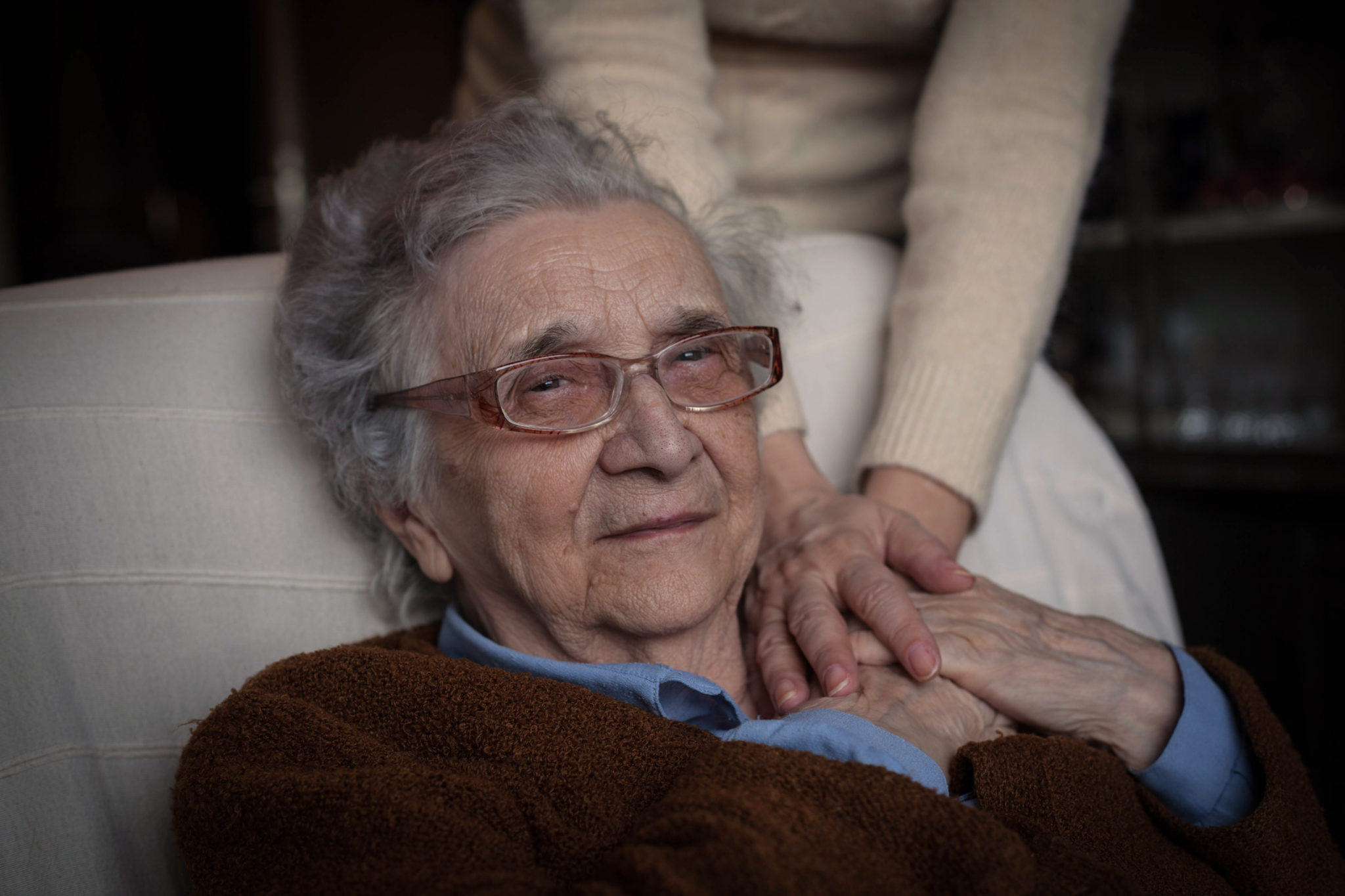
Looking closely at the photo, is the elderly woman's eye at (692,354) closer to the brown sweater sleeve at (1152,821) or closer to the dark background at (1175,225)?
the brown sweater sleeve at (1152,821)

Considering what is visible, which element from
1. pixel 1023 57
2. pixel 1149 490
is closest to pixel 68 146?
pixel 1023 57

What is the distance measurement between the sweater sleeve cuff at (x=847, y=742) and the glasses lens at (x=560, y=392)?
0.37m

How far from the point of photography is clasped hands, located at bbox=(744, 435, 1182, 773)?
1.09 metres

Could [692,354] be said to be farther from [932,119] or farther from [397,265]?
[932,119]

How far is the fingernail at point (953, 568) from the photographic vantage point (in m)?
1.22

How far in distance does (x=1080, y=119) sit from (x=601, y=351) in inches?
38.8

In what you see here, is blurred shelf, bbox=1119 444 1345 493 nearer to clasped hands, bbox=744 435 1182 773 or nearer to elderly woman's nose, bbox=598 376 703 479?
clasped hands, bbox=744 435 1182 773

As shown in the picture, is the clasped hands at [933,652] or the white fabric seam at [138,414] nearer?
A: the clasped hands at [933,652]

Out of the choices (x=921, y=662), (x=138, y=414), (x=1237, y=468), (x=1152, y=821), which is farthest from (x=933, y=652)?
(x=1237, y=468)

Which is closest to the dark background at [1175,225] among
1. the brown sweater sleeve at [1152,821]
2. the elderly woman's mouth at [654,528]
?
the brown sweater sleeve at [1152,821]

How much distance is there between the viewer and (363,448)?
3.89 feet

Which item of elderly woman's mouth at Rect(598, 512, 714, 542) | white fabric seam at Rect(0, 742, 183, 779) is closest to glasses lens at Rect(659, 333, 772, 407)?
elderly woman's mouth at Rect(598, 512, 714, 542)

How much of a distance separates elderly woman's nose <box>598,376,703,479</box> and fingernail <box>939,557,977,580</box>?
0.38 metres

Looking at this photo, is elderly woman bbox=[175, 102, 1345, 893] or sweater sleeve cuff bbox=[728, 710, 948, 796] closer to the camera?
elderly woman bbox=[175, 102, 1345, 893]
